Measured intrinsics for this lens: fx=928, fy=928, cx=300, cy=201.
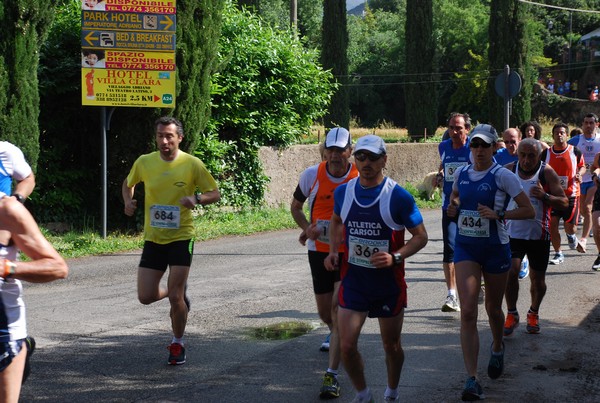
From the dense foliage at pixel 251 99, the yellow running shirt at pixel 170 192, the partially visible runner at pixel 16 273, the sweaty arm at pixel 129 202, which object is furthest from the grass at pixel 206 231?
the partially visible runner at pixel 16 273

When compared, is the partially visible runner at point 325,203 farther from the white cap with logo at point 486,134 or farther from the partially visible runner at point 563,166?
the partially visible runner at point 563,166

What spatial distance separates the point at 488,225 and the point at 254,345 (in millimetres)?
2484

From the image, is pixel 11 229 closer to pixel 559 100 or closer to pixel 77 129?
pixel 77 129

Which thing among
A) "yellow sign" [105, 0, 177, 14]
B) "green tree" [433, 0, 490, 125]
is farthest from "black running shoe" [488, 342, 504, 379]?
"green tree" [433, 0, 490, 125]

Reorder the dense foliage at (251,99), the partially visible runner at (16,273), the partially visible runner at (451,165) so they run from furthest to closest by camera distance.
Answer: the dense foliage at (251,99) < the partially visible runner at (451,165) < the partially visible runner at (16,273)

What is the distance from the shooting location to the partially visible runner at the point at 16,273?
160 inches

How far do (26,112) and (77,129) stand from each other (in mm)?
3024

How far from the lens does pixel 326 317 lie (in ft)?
23.8

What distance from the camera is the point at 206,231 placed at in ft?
57.5

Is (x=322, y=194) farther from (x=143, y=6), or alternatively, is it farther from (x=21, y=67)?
(x=143, y=6)

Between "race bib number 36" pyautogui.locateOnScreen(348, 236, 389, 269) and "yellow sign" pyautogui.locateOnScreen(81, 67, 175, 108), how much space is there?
10.5 m

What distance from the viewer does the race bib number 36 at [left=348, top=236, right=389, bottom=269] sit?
5.93 meters

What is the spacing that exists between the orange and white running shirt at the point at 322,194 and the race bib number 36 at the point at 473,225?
920 mm

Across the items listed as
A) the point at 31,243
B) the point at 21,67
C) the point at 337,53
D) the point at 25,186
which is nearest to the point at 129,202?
the point at 25,186
